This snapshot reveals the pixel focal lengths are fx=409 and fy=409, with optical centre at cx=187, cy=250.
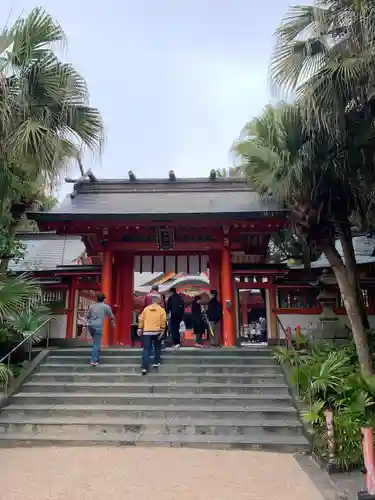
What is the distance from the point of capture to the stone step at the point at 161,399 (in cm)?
704

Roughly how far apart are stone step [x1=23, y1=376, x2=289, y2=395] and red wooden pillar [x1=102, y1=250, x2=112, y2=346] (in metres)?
2.99

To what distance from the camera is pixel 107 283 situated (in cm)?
1078

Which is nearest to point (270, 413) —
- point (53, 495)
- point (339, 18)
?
point (53, 495)

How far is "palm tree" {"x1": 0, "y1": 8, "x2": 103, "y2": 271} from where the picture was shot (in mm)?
6637

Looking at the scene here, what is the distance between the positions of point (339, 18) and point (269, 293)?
6.81m

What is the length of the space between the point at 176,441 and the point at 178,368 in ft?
7.97

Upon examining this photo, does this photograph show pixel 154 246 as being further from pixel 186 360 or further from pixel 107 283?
pixel 186 360

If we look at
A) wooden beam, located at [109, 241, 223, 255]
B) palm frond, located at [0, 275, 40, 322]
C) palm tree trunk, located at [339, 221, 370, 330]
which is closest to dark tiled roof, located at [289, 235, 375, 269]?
wooden beam, located at [109, 241, 223, 255]

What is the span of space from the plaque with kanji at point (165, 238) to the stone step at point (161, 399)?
15.7 feet

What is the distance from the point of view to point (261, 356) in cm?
873

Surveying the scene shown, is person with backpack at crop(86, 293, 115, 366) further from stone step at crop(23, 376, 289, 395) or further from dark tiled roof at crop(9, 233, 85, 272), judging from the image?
dark tiled roof at crop(9, 233, 85, 272)

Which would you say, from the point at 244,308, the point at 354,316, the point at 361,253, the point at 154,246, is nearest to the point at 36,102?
the point at 154,246

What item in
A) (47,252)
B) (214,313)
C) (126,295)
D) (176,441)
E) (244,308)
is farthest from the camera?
(244,308)

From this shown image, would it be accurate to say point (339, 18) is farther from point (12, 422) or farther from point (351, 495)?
point (12, 422)
